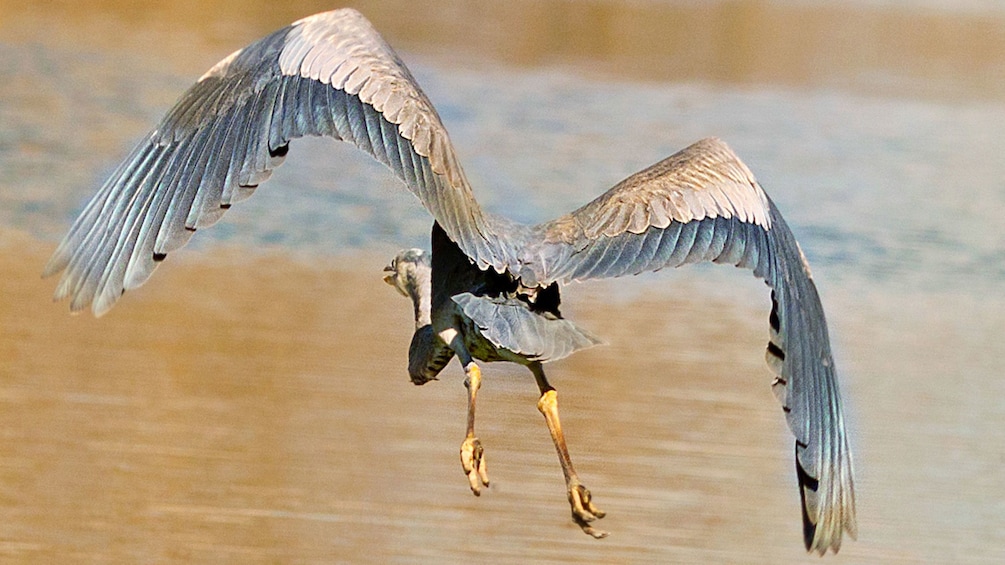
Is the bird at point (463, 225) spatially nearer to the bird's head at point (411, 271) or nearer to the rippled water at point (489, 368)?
the bird's head at point (411, 271)

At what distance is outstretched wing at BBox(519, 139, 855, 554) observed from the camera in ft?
15.1

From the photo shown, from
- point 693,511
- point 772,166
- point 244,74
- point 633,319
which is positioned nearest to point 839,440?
point 693,511

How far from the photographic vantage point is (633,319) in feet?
27.8

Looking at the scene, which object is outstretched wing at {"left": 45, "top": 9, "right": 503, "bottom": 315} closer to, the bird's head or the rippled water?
the bird's head

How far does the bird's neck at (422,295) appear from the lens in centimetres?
550

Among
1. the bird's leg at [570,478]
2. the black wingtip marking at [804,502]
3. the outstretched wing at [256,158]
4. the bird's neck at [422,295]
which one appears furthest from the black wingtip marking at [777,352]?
the bird's neck at [422,295]

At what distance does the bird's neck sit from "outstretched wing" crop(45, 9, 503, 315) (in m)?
0.92

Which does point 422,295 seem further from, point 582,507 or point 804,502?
point 804,502

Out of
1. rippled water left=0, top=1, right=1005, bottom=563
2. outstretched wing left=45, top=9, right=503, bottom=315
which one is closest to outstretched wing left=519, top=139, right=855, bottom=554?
outstretched wing left=45, top=9, right=503, bottom=315

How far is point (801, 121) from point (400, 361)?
25.6 ft

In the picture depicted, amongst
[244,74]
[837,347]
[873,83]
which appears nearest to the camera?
[244,74]

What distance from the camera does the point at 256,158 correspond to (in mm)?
4445

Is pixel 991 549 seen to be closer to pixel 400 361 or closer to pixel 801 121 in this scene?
pixel 400 361

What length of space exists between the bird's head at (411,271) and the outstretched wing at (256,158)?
37.0 inches
